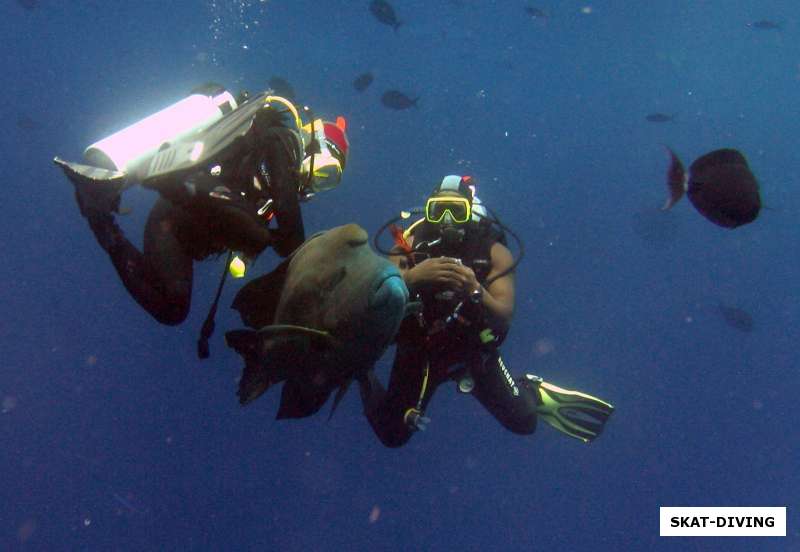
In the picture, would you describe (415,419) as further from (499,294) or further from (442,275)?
(442,275)

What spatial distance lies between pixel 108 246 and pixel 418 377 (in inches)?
149

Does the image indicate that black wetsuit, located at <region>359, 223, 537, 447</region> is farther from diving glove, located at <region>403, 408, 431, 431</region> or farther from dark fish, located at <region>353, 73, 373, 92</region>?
dark fish, located at <region>353, 73, 373, 92</region>

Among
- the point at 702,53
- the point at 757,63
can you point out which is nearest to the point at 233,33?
the point at 702,53

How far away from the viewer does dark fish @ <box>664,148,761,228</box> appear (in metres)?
3.96

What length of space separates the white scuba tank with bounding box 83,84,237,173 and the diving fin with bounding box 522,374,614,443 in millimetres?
4889

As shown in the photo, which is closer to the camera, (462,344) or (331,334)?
(331,334)

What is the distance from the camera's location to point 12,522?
13594mm

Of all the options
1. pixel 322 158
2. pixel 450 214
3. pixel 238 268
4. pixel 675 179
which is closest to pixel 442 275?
pixel 450 214

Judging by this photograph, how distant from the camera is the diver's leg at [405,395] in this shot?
5.70 metres

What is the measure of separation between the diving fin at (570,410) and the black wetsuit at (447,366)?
196mm

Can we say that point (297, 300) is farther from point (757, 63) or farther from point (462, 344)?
point (757, 63)

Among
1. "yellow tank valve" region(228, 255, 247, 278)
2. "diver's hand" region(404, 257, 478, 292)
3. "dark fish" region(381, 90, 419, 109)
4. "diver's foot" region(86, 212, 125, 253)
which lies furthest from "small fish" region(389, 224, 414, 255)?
"dark fish" region(381, 90, 419, 109)

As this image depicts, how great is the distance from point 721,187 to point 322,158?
2.81m

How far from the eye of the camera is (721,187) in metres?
4.01
